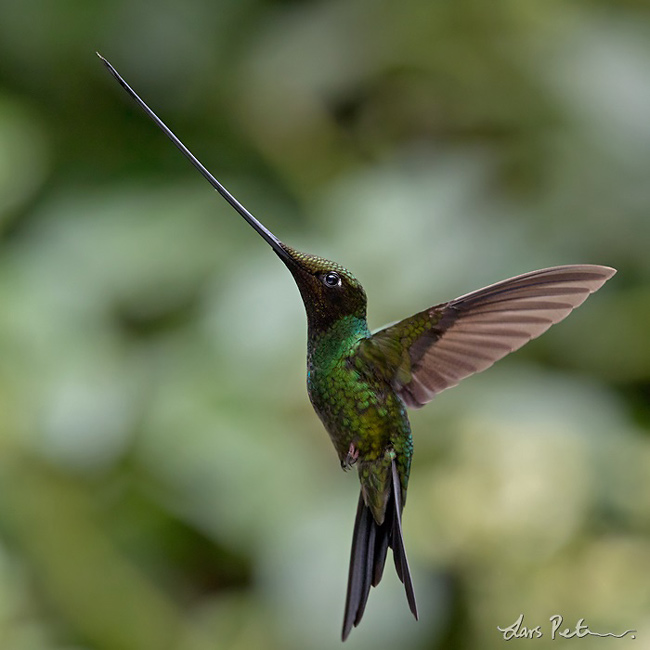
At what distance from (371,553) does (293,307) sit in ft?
4.88

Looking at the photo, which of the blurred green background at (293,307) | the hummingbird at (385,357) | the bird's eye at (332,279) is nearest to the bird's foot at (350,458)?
the hummingbird at (385,357)

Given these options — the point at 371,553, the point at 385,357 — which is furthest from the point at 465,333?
the point at 371,553

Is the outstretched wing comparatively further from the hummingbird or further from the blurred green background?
the blurred green background

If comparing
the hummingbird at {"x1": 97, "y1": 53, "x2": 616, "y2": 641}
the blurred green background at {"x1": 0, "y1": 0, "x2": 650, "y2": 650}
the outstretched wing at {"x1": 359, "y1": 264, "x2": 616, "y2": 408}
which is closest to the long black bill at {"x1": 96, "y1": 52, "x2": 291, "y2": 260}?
the hummingbird at {"x1": 97, "y1": 53, "x2": 616, "y2": 641}

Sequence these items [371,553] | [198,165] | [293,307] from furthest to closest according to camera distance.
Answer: [293,307], [371,553], [198,165]

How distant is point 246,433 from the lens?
224cm

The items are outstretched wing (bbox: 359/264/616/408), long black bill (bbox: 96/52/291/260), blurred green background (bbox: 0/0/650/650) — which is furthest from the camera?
blurred green background (bbox: 0/0/650/650)

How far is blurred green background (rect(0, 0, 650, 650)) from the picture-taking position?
6.63 feet

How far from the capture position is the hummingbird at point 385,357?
28.5 inches

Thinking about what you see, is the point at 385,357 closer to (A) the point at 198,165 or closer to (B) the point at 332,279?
(B) the point at 332,279

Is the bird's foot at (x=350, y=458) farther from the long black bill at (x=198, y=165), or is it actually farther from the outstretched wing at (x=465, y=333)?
the long black bill at (x=198, y=165)

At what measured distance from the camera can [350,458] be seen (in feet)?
2.68

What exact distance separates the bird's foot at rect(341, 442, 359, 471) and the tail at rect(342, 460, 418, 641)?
0.04 m

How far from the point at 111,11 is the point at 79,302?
4.10ft
